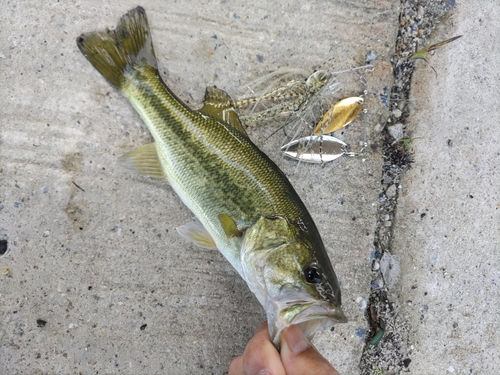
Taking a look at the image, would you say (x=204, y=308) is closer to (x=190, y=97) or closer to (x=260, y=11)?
(x=190, y=97)

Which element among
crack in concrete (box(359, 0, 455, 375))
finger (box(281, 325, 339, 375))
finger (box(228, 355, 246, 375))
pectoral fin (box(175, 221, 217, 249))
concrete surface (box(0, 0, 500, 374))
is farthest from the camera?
crack in concrete (box(359, 0, 455, 375))

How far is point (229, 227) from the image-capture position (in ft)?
6.93

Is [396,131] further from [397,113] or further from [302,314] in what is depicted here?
[302,314]

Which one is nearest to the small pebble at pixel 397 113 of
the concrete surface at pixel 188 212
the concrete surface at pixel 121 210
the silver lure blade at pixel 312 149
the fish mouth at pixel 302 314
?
the concrete surface at pixel 188 212

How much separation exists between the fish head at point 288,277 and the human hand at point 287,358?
5 centimetres

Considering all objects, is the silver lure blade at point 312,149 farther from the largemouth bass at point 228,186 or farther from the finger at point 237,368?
the finger at point 237,368

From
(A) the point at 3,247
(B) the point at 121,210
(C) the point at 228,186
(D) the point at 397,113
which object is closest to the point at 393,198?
(D) the point at 397,113

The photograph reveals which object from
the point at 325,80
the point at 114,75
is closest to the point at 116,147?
the point at 114,75

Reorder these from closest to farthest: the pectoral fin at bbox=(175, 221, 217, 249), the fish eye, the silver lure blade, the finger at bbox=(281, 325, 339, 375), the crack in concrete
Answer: the finger at bbox=(281, 325, 339, 375) < the fish eye < the pectoral fin at bbox=(175, 221, 217, 249) < the silver lure blade < the crack in concrete

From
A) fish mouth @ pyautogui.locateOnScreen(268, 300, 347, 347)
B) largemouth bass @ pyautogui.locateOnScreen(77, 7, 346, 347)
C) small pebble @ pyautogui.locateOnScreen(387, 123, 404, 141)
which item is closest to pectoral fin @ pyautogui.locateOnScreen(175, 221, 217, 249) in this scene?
largemouth bass @ pyautogui.locateOnScreen(77, 7, 346, 347)

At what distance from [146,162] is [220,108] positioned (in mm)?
554

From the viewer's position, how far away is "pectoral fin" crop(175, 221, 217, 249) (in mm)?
2336

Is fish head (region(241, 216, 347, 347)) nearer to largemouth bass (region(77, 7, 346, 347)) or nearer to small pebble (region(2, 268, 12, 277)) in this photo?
largemouth bass (region(77, 7, 346, 347))

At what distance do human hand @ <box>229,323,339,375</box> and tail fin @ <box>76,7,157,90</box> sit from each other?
5.50ft
